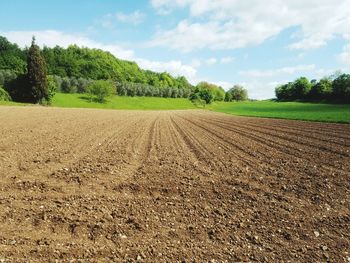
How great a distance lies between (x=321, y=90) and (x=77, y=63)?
366 feet

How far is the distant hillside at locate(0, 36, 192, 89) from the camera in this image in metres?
121

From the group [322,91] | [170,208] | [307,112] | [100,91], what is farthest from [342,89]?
[170,208]

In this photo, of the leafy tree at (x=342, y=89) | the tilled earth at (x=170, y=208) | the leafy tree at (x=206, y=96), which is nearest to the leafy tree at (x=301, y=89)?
the leafy tree at (x=342, y=89)

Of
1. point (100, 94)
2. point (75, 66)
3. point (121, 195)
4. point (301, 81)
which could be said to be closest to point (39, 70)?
point (100, 94)

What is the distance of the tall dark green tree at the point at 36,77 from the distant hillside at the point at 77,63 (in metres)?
36.0

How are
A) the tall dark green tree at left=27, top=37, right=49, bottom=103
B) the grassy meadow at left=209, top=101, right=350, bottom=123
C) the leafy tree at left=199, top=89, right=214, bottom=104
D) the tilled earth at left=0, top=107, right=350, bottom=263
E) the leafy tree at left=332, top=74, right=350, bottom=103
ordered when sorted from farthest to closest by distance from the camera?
the leafy tree at left=199, top=89, right=214, bottom=104 < the leafy tree at left=332, top=74, right=350, bottom=103 < the tall dark green tree at left=27, top=37, right=49, bottom=103 < the grassy meadow at left=209, top=101, right=350, bottom=123 < the tilled earth at left=0, top=107, right=350, bottom=263

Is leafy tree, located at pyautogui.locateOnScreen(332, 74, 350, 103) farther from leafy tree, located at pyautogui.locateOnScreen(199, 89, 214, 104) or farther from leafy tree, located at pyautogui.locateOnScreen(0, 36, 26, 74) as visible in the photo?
leafy tree, located at pyautogui.locateOnScreen(0, 36, 26, 74)

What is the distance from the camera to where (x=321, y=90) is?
Result: 12744 cm

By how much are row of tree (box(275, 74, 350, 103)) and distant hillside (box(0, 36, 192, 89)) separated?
3207 inches

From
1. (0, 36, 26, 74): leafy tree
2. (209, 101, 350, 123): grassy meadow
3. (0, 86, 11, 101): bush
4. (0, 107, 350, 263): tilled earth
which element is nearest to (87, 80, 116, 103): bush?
(0, 36, 26, 74): leafy tree

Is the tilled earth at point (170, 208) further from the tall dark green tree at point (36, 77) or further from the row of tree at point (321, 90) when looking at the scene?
the row of tree at point (321, 90)

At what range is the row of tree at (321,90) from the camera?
108 m

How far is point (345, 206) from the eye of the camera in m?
7.96

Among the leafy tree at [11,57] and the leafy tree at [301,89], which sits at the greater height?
the leafy tree at [11,57]
